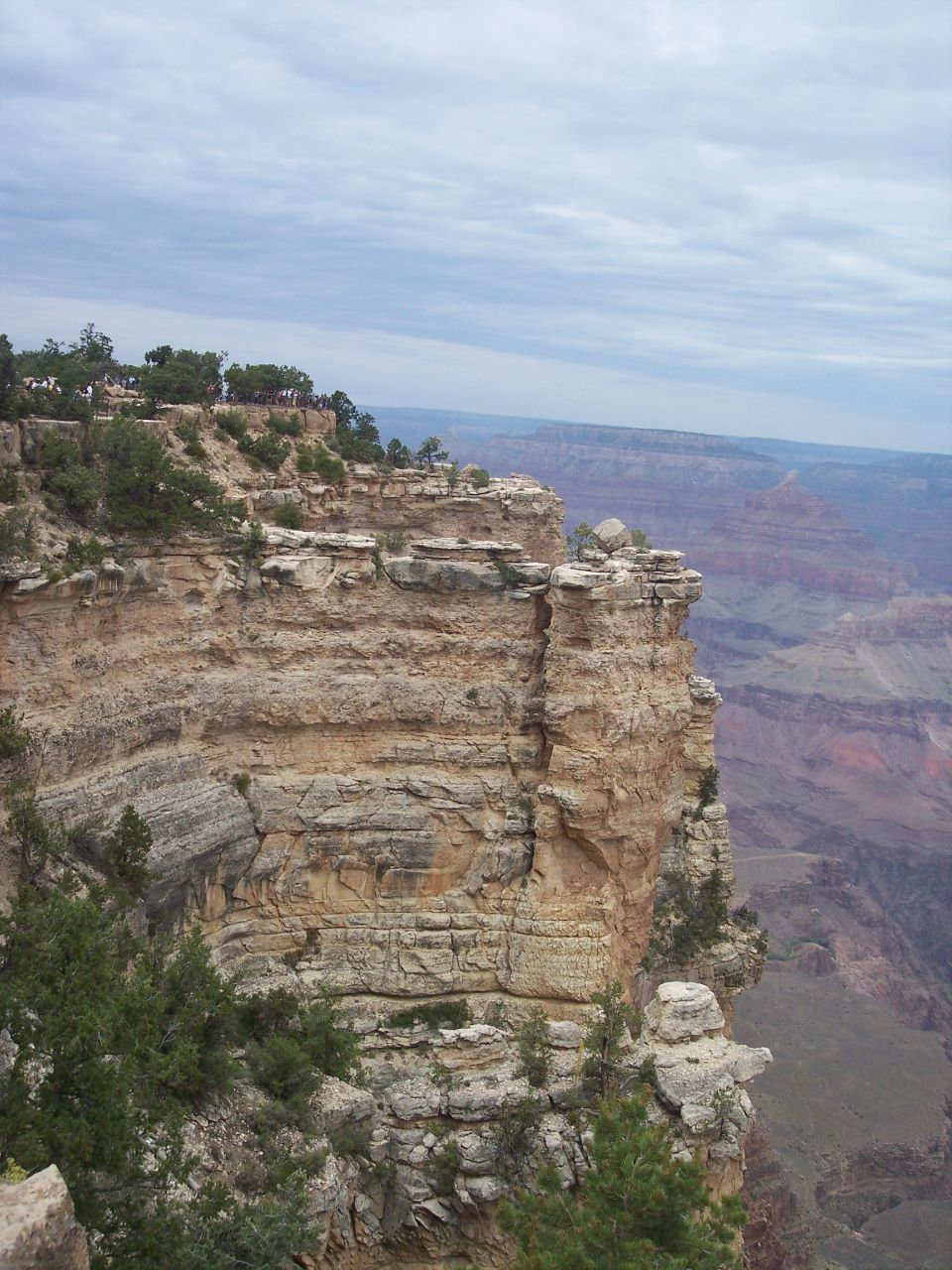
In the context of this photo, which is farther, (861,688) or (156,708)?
(861,688)

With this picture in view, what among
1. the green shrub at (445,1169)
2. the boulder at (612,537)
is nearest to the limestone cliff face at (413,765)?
the boulder at (612,537)

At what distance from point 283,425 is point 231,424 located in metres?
3.22

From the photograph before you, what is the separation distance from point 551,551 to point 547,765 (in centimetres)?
895

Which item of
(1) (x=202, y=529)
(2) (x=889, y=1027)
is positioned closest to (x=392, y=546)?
(1) (x=202, y=529)

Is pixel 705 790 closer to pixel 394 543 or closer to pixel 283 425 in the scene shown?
pixel 394 543

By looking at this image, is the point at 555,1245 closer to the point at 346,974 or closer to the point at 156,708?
the point at 346,974

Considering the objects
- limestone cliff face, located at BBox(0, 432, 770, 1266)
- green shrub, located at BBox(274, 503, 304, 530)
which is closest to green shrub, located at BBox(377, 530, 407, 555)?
limestone cliff face, located at BBox(0, 432, 770, 1266)

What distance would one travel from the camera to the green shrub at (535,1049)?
23359 millimetres

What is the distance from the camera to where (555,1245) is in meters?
16.7

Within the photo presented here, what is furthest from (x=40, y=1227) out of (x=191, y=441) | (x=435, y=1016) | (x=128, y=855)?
(x=191, y=441)

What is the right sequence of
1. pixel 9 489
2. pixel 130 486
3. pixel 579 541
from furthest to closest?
1. pixel 579 541
2. pixel 130 486
3. pixel 9 489

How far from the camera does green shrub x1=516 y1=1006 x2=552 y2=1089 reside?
76.6 feet

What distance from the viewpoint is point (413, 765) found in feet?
93.4

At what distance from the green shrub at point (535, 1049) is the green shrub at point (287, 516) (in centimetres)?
1448
